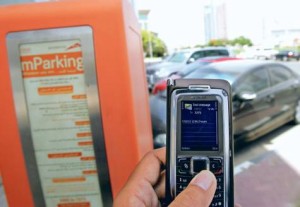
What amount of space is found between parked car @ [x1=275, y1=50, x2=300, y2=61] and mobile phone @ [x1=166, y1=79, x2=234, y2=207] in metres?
22.5

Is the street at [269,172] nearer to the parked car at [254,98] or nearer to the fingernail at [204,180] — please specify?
the parked car at [254,98]

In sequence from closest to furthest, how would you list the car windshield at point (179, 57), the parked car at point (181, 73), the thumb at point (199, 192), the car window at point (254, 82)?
the thumb at point (199, 192) < the car window at point (254, 82) < the parked car at point (181, 73) < the car windshield at point (179, 57)

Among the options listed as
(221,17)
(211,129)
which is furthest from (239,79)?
(221,17)

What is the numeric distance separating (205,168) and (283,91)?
4.33 meters

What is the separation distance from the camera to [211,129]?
94 centimetres

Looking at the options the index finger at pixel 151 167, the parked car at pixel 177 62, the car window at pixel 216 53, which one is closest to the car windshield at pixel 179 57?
the parked car at pixel 177 62

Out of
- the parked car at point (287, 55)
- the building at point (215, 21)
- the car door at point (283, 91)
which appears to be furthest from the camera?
the building at point (215, 21)

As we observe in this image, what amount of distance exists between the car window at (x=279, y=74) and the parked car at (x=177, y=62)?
437 cm

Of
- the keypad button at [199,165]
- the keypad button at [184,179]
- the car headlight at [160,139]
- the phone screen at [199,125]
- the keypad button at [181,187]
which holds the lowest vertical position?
the car headlight at [160,139]

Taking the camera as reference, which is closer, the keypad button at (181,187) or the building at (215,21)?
the keypad button at (181,187)

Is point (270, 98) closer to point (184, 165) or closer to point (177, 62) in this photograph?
point (184, 165)

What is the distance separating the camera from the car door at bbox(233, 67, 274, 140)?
13.1 ft

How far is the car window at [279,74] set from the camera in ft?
15.6

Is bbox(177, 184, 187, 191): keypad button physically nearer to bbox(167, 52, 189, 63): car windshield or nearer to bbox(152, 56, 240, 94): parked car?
bbox(152, 56, 240, 94): parked car
